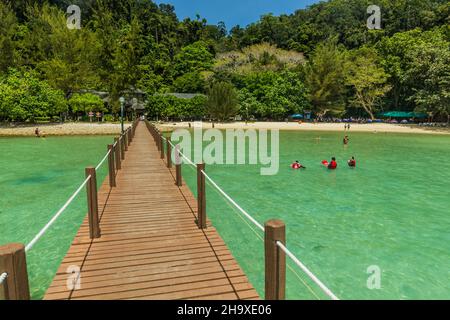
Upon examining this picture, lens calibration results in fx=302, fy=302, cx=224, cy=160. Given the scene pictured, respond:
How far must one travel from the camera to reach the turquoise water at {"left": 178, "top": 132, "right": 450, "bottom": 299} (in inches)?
301

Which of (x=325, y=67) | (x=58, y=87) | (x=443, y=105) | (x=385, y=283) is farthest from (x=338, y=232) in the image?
(x=325, y=67)

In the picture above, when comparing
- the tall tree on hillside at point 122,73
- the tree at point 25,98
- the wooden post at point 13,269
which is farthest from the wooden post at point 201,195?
the tall tree on hillside at point 122,73

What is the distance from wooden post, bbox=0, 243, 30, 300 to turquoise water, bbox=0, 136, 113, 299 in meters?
4.61

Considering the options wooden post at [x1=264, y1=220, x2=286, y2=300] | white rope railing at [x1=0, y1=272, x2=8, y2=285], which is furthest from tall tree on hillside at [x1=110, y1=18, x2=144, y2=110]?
wooden post at [x1=264, y1=220, x2=286, y2=300]

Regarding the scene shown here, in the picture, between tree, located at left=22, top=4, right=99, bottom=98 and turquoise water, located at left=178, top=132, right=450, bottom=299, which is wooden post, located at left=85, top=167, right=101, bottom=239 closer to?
turquoise water, located at left=178, top=132, right=450, bottom=299

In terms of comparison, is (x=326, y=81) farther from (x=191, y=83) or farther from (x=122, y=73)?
(x=122, y=73)

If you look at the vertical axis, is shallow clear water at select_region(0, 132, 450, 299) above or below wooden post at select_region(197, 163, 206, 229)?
below

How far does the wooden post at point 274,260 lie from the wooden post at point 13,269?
2.50 meters

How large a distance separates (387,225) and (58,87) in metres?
60.1

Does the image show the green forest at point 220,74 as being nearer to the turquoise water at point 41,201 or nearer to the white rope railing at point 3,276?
the turquoise water at point 41,201

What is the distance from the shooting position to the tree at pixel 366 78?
6538cm

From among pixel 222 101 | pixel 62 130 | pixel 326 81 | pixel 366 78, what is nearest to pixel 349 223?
pixel 62 130

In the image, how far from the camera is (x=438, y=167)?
77.1ft
